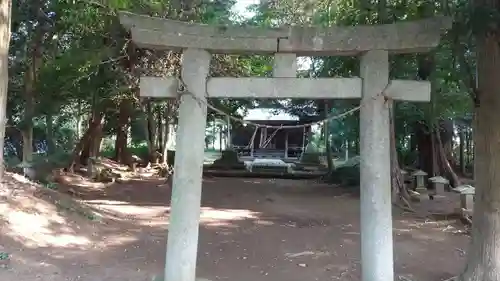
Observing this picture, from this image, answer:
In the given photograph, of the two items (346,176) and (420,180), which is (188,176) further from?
(346,176)

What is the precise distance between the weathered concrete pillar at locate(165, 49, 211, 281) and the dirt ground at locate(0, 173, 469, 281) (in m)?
1.43

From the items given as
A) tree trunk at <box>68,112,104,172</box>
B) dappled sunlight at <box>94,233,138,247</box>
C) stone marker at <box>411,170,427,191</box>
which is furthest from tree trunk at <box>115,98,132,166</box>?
stone marker at <box>411,170,427,191</box>

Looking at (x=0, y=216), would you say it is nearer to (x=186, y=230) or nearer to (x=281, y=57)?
(x=186, y=230)

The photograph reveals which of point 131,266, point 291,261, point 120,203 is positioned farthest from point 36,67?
point 291,261

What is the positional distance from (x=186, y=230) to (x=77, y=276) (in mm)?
2066

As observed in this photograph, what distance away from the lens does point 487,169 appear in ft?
19.6

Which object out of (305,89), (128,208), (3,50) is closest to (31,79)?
(128,208)

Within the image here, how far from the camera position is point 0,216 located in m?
8.19

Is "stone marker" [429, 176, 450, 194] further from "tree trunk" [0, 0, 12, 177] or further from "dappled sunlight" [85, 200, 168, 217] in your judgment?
"tree trunk" [0, 0, 12, 177]

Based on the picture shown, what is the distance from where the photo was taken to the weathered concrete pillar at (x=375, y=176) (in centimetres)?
577

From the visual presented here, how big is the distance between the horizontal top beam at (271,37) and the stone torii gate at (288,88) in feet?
0.04

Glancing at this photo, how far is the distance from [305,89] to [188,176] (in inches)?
66.9

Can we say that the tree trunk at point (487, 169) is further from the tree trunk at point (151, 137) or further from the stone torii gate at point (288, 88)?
the tree trunk at point (151, 137)

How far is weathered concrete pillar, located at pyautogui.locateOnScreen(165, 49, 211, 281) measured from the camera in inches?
230
